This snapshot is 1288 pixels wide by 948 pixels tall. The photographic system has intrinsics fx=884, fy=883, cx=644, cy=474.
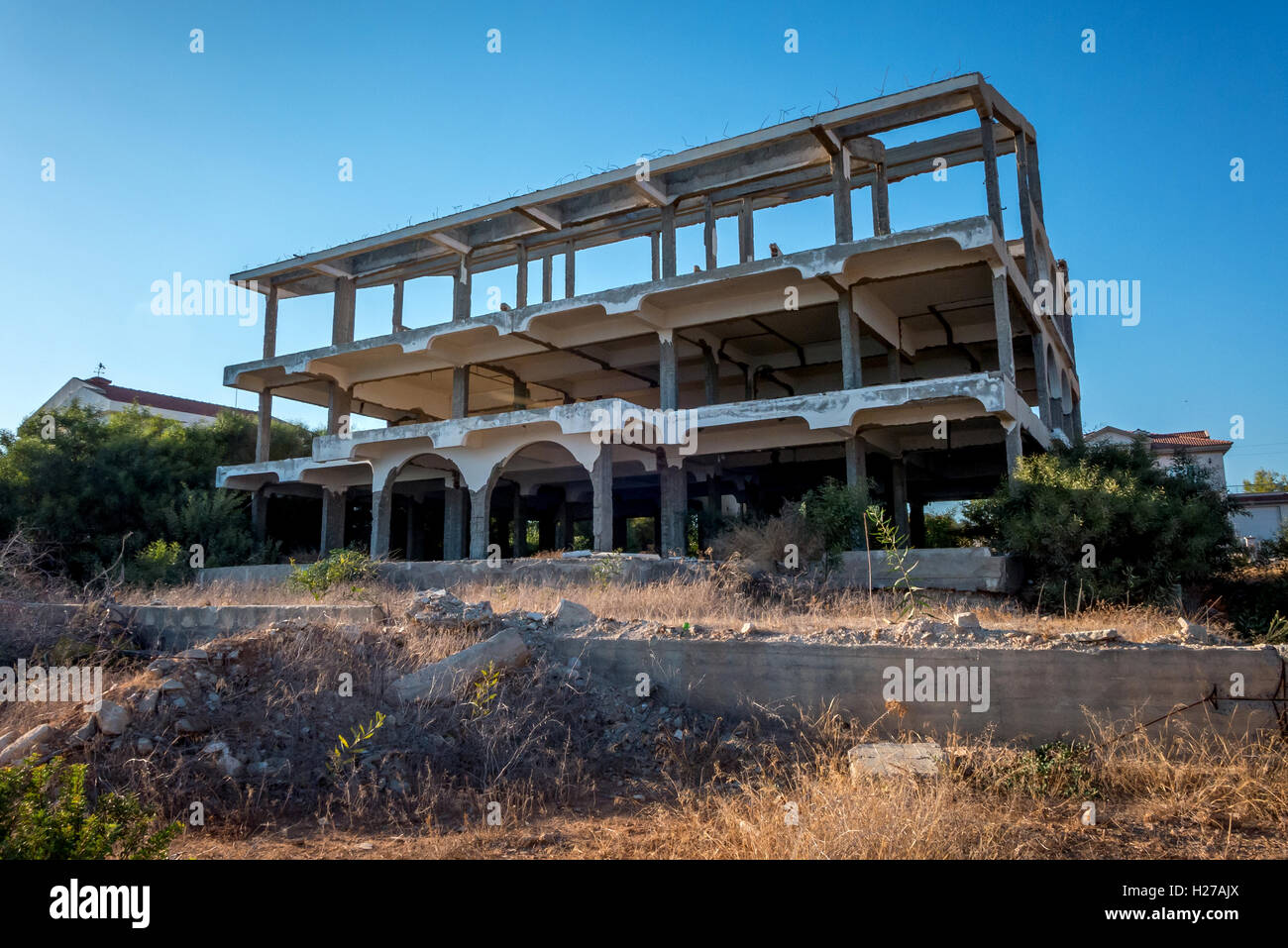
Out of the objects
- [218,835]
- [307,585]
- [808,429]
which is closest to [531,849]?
[218,835]

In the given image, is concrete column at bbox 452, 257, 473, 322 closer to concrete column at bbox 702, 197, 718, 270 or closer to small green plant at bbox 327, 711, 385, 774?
concrete column at bbox 702, 197, 718, 270

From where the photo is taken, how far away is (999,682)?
8.91 meters

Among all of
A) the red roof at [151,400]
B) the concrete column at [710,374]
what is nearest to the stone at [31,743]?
the concrete column at [710,374]

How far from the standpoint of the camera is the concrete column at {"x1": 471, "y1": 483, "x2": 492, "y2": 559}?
22.4 m

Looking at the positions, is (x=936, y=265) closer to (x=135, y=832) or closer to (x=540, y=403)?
(x=540, y=403)

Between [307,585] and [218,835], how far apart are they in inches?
386

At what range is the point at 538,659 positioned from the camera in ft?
33.1

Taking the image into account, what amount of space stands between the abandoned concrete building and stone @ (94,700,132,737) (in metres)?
12.7

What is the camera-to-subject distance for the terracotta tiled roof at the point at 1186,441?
1629 inches

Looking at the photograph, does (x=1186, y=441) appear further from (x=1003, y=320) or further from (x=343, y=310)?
(x=343, y=310)

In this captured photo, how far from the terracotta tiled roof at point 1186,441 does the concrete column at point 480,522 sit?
32184mm

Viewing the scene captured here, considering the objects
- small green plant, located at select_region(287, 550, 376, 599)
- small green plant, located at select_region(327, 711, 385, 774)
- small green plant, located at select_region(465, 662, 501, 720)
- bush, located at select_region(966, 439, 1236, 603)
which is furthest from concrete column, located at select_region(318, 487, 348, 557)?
small green plant, located at select_region(327, 711, 385, 774)

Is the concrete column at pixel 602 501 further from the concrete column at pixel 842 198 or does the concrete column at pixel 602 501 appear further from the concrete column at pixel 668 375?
the concrete column at pixel 842 198

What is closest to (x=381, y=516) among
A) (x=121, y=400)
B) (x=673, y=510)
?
(x=673, y=510)
